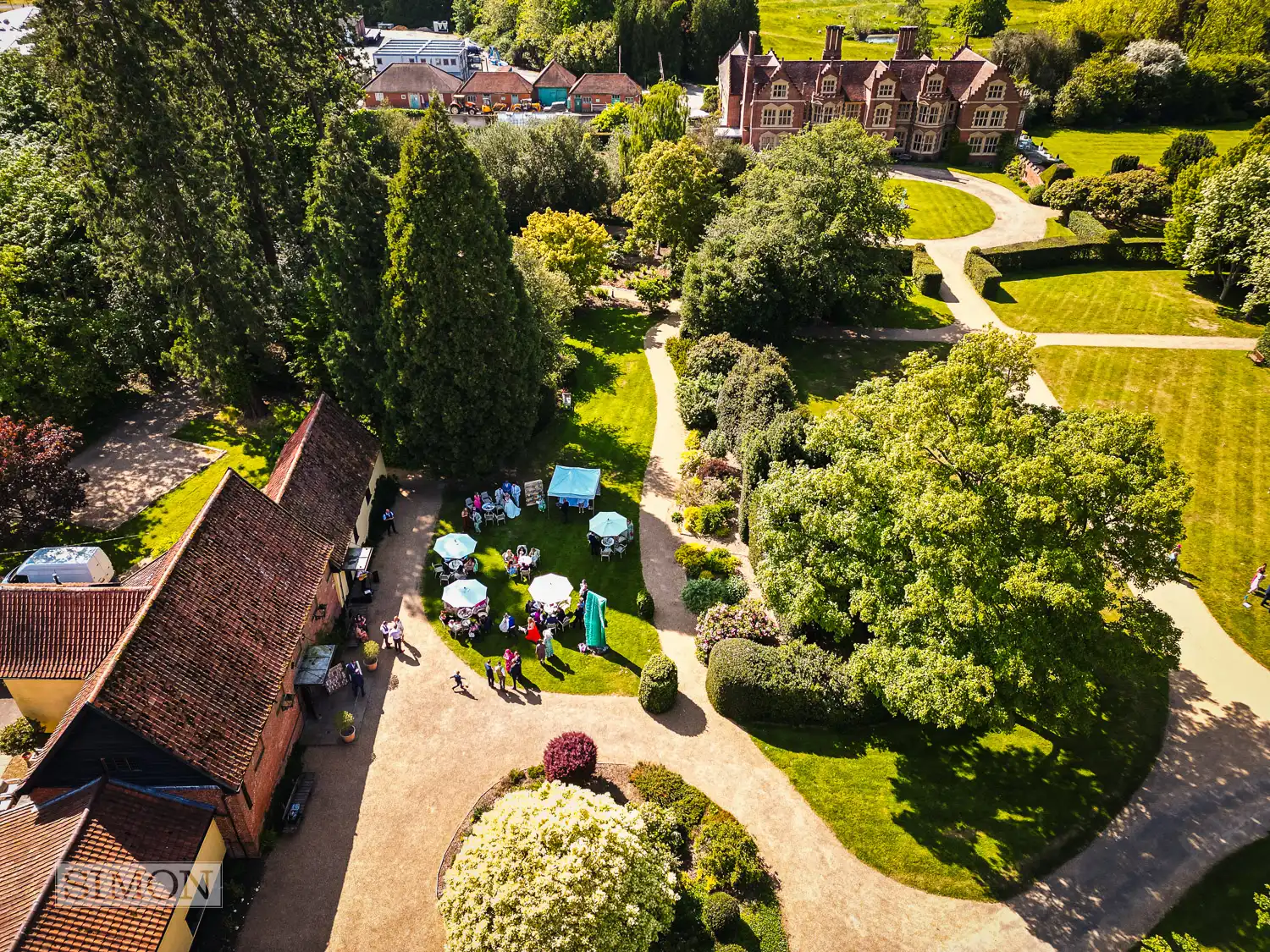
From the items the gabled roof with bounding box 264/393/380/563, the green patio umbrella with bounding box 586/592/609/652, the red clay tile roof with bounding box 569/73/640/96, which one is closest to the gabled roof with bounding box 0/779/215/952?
Answer: the gabled roof with bounding box 264/393/380/563

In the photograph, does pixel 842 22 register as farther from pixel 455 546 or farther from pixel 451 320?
pixel 455 546

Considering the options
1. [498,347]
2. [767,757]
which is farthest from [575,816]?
[498,347]

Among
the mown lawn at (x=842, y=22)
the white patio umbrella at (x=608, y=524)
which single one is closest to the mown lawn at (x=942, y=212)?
the white patio umbrella at (x=608, y=524)

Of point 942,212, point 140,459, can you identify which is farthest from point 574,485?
point 942,212

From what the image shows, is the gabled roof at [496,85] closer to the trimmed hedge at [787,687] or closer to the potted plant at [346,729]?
the potted plant at [346,729]

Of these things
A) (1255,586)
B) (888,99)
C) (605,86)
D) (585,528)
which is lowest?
(585,528)
